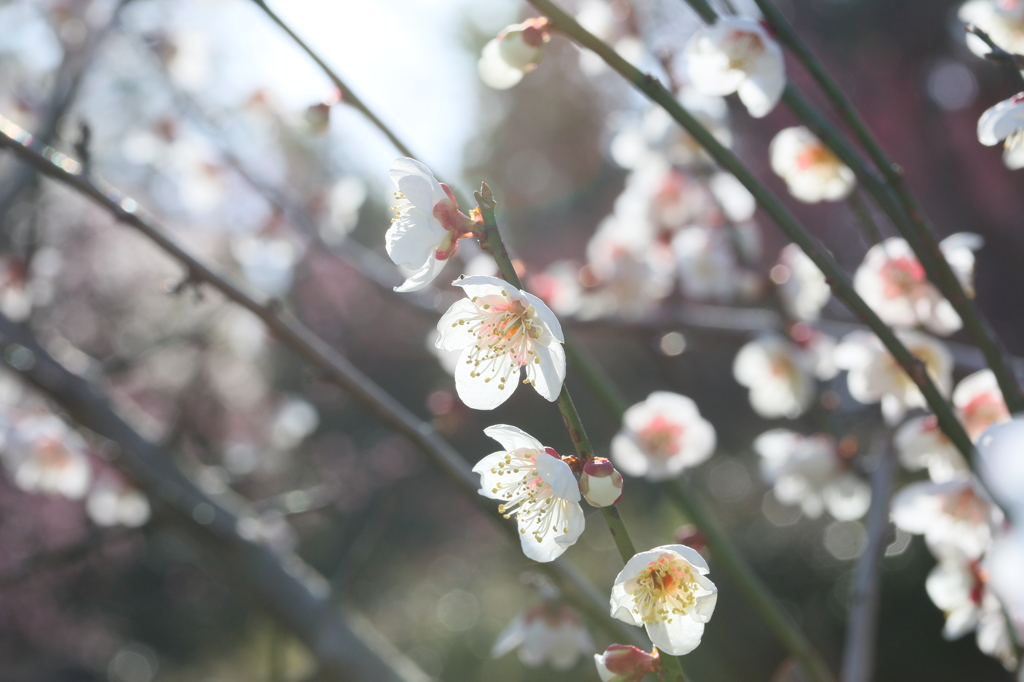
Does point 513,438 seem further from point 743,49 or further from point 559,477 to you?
point 743,49

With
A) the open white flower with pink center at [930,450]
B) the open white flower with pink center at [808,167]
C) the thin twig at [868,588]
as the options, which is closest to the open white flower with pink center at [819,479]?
the thin twig at [868,588]

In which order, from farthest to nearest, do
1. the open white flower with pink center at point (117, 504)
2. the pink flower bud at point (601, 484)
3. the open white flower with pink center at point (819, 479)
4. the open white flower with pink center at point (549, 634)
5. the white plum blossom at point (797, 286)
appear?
the open white flower with pink center at point (117, 504) → the white plum blossom at point (797, 286) → the open white flower with pink center at point (819, 479) → the open white flower with pink center at point (549, 634) → the pink flower bud at point (601, 484)

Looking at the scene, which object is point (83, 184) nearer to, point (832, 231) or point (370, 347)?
point (832, 231)

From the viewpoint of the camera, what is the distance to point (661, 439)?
1.40m

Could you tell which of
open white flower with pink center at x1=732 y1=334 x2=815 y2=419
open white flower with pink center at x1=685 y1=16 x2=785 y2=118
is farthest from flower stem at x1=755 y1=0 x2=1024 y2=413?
open white flower with pink center at x1=732 y1=334 x2=815 y2=419

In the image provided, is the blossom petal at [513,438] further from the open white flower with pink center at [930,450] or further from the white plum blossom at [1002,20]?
the white plum blossom at [1002,20]

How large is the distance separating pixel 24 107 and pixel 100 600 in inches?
262

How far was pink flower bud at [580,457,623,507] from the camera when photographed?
583mm

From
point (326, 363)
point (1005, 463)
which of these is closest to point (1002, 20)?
point (1005, 463)

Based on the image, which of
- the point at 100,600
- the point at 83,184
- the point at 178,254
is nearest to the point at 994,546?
the point at 178,254

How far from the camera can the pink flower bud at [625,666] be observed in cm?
64

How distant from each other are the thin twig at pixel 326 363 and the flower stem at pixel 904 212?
1.88 feet

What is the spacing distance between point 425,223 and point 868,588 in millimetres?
957

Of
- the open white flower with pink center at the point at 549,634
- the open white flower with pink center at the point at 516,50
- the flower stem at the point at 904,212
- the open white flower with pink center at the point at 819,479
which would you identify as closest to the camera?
the flower stem at the point at 904,212
